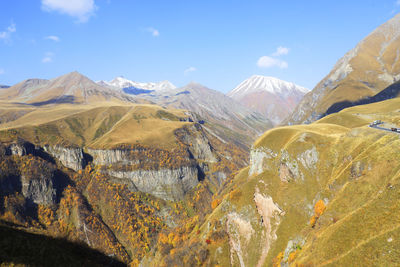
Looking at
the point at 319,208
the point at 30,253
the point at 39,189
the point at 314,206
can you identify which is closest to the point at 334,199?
the point at 319,208

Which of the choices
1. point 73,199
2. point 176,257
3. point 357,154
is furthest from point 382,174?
point 73,199

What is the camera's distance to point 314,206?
233 ft

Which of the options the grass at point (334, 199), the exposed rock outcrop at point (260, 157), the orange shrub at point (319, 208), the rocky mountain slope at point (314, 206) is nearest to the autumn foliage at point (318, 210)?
the orange shrub at point (319, 208)

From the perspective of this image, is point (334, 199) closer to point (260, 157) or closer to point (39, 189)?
point (260, 157)

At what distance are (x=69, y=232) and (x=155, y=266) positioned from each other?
293ft

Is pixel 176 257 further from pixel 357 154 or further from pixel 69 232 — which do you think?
pixel 357 154

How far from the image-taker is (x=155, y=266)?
110562mm

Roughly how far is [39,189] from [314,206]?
191987 mm

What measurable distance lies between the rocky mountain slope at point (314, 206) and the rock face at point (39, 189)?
113m

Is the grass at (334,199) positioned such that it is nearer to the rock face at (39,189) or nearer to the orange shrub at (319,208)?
the orange shrub at (319,208)

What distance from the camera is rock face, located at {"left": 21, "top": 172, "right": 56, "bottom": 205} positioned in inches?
6629

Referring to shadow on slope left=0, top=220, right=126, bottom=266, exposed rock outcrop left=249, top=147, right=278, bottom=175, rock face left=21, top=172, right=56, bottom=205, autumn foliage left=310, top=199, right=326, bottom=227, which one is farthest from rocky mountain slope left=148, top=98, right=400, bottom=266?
rock face left=21, top=172, right=56, bottom=205

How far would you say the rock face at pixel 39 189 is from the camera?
16838cm

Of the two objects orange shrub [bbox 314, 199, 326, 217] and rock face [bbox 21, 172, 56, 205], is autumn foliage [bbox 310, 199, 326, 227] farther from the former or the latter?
rock face [bbox 21, 172, 56, 205]
